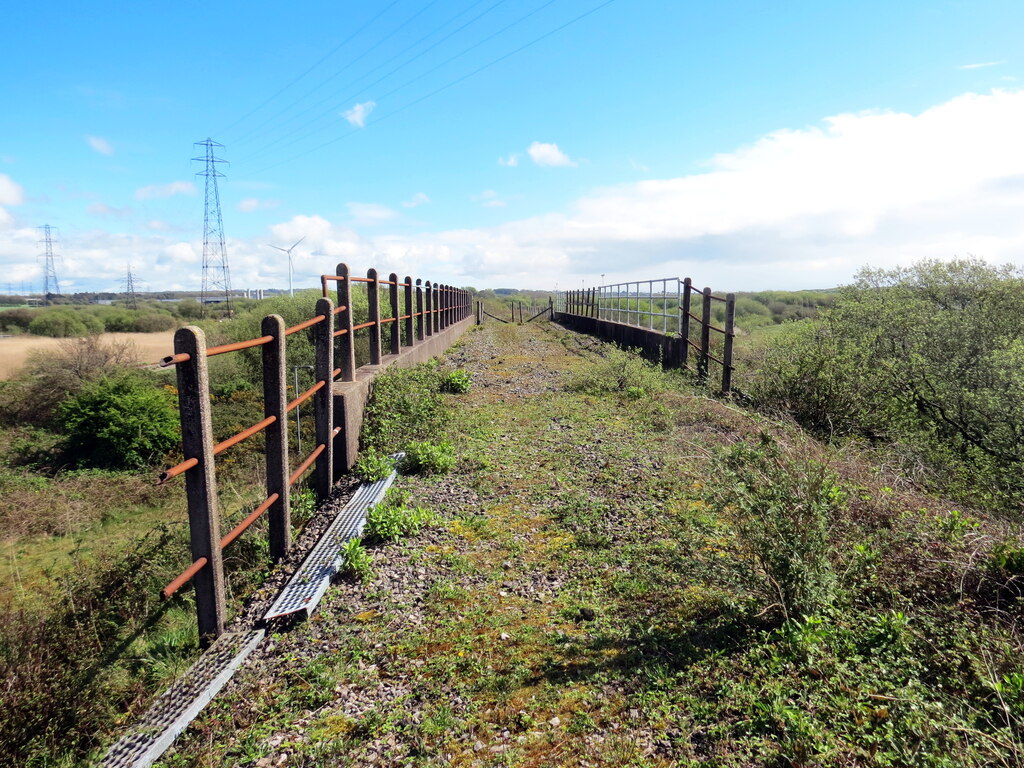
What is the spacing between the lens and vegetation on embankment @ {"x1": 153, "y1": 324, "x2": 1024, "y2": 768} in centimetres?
227

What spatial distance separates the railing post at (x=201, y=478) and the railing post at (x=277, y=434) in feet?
2.87

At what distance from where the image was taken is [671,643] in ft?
9.55

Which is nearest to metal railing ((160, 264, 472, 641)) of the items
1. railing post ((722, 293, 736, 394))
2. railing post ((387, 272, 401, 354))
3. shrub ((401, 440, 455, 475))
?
shrub ((401, 440, 455, 475))

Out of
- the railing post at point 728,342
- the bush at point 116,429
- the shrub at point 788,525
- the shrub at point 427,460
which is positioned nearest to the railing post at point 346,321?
the shrub at point 427,460

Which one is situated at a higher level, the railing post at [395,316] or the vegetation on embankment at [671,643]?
the railing post at [395,316]

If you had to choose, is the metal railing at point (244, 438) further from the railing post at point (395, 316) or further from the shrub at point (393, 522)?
the railing post at point (395, 316)

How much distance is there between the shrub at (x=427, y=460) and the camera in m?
5.59

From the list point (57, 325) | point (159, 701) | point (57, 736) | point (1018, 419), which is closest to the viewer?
point (57, 736)

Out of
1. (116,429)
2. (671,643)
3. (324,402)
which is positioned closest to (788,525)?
(671,643)

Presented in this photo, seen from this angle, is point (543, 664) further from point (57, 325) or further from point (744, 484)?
point (57, 325)

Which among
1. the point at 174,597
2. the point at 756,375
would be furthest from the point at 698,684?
the point at 756,375

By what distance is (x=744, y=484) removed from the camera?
10.7ft

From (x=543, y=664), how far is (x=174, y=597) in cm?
277

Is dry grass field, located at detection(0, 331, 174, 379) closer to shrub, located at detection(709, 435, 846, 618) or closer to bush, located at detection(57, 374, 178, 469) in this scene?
bush, located at detection(57, 374, 178, 469)
